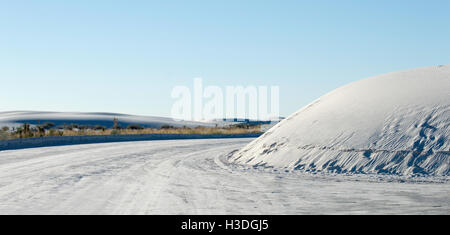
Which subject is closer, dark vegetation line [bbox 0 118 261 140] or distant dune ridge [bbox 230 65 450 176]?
distant dune ridge [bbox 230 65 450 176]

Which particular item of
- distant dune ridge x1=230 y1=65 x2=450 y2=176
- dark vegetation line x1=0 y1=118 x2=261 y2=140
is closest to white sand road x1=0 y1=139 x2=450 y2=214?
distant dune ridge x1=230 y1=65 x2=450 y2=176

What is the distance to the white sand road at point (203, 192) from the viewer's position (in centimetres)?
927

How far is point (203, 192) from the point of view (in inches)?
452

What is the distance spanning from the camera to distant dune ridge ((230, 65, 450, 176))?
1525 cm

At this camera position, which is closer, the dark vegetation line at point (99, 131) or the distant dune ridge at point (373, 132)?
the distant dune ridge at point (373, 132)

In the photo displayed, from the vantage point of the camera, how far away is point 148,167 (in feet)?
58.5

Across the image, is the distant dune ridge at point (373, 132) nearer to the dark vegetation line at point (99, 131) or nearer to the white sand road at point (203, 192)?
the white sand road at point (203, 192)

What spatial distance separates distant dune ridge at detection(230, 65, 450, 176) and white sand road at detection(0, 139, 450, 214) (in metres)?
1.69

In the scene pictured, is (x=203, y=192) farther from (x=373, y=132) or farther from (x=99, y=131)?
(x=99, y=131)

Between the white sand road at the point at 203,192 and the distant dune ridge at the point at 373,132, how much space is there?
1.69 metres

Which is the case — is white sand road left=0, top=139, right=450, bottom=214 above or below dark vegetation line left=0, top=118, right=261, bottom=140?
below

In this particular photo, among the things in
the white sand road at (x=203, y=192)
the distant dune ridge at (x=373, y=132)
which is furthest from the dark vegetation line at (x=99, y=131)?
the distant dune ridge at (x=373, y=132)

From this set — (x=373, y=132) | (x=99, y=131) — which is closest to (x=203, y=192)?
(x=373, y=132)

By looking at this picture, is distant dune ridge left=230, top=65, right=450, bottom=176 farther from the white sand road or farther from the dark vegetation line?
the dark vegetation line
